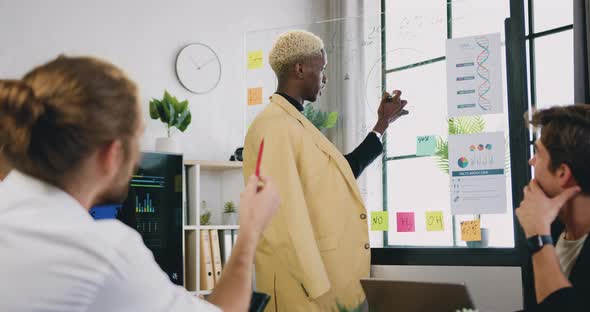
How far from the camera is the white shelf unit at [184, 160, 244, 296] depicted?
4262 millimetres

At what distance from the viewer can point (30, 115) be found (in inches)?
37.4

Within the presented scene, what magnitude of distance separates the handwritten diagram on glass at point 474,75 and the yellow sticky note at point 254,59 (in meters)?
1.18

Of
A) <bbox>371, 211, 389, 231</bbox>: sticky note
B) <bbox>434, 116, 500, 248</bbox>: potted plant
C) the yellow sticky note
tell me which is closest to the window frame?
<bbox>434, 116, 500, 248</bbox>: potted plant

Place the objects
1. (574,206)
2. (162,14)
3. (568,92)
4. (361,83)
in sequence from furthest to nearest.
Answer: (162,14) → (568,92) → (361,83) → (574,206)

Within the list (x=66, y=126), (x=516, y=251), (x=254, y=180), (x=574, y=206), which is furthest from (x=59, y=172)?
(x=516, y=251)

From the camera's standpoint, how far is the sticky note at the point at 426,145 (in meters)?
2.98

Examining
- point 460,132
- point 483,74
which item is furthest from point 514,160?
point 483,74

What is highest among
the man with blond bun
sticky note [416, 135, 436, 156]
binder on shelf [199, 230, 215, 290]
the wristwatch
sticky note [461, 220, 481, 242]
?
sticky note [416, 135, 436, 156]

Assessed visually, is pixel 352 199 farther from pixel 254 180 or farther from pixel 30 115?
pixel 30 115

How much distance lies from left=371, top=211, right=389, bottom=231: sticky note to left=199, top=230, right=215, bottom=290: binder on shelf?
1.55 metres

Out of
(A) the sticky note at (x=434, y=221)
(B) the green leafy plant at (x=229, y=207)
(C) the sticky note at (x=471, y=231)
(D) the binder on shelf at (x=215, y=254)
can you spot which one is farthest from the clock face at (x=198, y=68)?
(C) the sticky note at (x=471, y=231)

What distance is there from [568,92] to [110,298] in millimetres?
3234

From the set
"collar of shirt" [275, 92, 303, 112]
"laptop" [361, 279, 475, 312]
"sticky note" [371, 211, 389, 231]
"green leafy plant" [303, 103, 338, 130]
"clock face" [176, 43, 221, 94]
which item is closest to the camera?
"laptop" [361, 279, 475, 312]

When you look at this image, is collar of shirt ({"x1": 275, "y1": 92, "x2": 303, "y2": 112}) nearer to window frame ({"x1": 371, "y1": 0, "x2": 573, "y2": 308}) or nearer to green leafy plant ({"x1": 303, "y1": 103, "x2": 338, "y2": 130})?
green leafy plant ({"x1": 303, "y1": 103, "x2": 338, "y2": 130})
